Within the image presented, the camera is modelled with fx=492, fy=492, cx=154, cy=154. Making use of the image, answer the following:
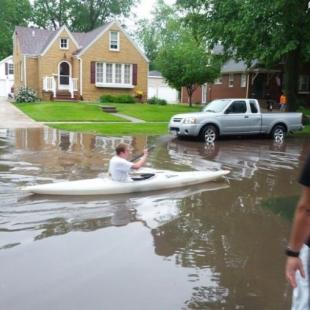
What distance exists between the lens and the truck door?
19828mm

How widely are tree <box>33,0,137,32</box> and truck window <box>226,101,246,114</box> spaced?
49838mm

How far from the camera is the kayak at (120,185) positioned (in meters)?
9.23

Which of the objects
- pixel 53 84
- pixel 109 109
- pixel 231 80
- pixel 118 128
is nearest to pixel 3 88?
pixel 53 84

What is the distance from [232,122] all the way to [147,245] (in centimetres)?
1391

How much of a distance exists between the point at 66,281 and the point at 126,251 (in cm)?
121

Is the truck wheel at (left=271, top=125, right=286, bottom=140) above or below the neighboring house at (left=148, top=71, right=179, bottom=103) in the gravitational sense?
below

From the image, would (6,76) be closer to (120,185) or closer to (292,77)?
(292,77)

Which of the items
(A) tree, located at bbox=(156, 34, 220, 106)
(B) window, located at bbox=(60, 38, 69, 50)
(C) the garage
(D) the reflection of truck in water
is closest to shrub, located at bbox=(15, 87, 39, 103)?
(B) window, located at bbox=(60, 38, 69, 50)

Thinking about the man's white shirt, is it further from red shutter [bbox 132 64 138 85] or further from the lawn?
red shutter [bbox 132 64 138 85]

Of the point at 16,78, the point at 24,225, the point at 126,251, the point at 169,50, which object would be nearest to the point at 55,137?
the point at 24,225

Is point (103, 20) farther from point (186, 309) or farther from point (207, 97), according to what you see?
point (186, 309)

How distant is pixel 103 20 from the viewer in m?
67.9

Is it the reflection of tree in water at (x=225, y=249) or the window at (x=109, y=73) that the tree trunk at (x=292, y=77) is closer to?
the window at (x=109, y=73)

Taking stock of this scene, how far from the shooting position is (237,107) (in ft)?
66.4
